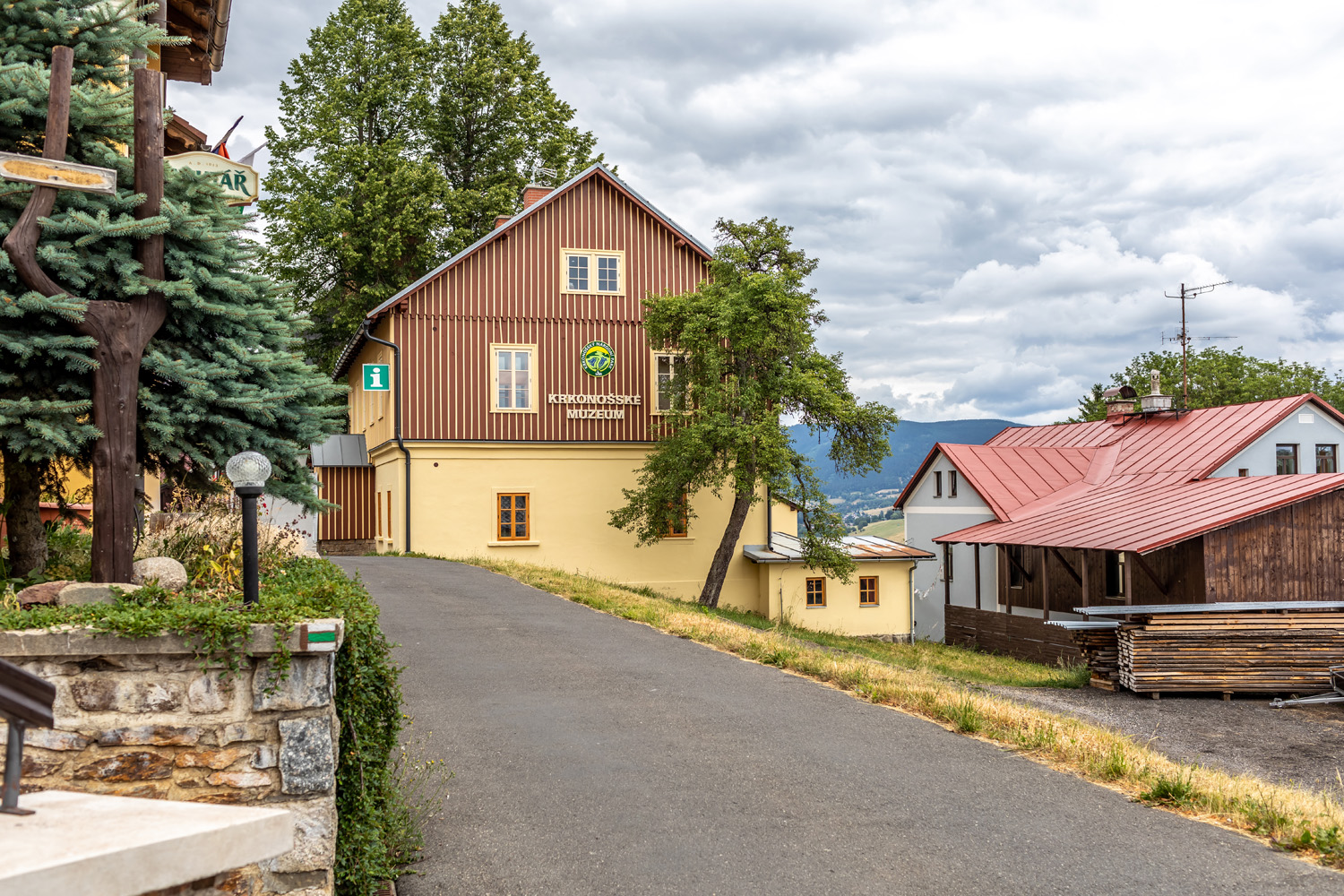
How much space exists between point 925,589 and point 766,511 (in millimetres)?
12905

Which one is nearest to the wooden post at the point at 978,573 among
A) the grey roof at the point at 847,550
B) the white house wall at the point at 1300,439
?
the grey roof at the point at 847,550

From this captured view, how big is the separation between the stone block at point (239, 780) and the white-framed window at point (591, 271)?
23155mm

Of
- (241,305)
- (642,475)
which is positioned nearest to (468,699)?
(241,305)

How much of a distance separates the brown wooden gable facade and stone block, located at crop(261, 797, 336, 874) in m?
22.2

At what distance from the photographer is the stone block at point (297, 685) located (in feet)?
15.9

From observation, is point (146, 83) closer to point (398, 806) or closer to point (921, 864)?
point (398, 806)

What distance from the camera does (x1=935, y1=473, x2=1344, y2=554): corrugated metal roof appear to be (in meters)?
21.5

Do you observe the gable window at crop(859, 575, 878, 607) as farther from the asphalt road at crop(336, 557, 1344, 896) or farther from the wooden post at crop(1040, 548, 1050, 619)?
the asphalt road at crop(336, 557, 1344, 896)

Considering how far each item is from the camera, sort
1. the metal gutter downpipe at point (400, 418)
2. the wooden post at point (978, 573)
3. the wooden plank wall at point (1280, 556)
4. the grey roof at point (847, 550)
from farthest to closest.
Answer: the wooden post at point (978, 573) → the grey roof at point (847, 550) → the metal gutter downpipe at point (400, 418) → the wooden plank wall at point (1280, 556)

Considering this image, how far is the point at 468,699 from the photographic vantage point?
10.2 m

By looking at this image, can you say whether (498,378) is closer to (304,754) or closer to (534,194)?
(534,194)

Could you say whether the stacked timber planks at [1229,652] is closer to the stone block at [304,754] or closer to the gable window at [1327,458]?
the stone block at [304,754]

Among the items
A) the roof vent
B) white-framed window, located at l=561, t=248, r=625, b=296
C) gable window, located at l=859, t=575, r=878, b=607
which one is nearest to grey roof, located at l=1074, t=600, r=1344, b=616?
gable window, located at l=859, t=575, r=878, b=607

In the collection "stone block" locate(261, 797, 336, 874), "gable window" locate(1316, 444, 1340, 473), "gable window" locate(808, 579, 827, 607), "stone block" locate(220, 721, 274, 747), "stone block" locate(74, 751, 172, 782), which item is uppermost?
"gable window" locate(1316, 444, 1340, 473)
